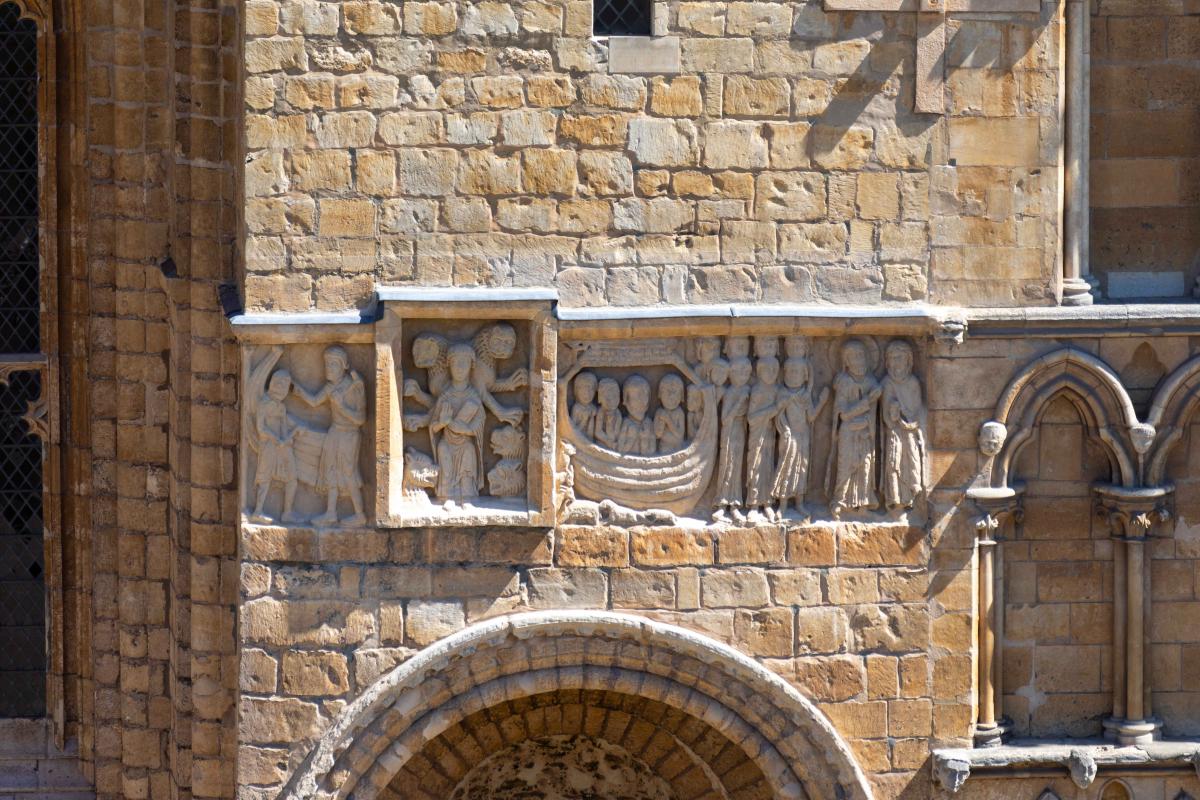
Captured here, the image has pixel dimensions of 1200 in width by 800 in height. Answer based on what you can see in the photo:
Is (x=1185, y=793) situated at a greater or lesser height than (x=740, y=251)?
lesser

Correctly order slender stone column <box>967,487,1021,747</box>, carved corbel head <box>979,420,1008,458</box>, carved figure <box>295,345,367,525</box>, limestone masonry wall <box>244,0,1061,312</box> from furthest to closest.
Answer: slender stone column <box>967,487,1021,747</box>, carved corbel head <box>979,420,1008,458</box>, carved figure <box>295,345,367,525</box>, limestone masonry wall <box>244,0,1061,312</box>

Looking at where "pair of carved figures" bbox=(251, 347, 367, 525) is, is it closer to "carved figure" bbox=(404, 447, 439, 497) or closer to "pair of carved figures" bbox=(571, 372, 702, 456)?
"carved figure" bbox=(404, 447, 439, 497)

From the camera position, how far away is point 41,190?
46.6 ft

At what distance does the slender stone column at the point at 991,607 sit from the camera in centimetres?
1352

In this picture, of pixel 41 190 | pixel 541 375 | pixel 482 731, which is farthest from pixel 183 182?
pixel 482 731

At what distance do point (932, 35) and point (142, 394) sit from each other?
4.43 m

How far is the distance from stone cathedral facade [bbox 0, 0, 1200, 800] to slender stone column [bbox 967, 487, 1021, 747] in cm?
2

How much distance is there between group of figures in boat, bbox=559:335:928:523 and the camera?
13250mm

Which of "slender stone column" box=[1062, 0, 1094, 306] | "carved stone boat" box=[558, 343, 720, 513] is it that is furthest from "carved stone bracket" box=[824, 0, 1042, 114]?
"carved stone boat" box=[558, 343, 720, 513]

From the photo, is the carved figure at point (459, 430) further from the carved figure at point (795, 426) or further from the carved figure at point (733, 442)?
the carved figure at point (795, 426)

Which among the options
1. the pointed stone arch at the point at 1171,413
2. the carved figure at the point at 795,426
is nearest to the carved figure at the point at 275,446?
the carved figure at the point at 795,426

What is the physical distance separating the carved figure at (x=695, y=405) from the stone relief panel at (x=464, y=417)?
726mm

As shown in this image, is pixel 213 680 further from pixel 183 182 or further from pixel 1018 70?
pixel 1018 70

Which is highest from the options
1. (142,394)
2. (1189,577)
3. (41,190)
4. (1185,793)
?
(41,190)
